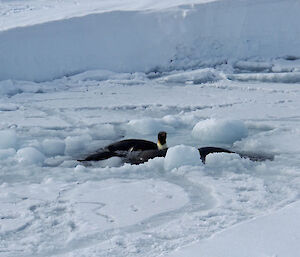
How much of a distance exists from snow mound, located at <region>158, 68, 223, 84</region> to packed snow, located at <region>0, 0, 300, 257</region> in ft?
0.09

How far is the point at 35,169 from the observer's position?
5734 mm

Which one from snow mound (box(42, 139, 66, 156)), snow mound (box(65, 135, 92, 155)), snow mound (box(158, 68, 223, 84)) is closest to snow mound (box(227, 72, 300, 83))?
snow mound (box(158, 68, 223, 84))

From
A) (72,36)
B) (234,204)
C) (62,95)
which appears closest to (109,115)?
(62,95)

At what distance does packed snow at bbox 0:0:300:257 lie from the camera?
3.88 metres

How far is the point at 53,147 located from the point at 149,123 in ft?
4.65

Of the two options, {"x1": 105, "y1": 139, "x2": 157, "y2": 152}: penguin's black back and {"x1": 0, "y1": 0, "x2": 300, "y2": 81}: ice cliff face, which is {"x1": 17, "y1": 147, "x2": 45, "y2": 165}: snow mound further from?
{"x1": 0, "y1": 0, "x2": 300, "y2": 81}: ice cliff face

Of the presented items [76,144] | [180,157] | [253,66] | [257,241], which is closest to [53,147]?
[76,144]

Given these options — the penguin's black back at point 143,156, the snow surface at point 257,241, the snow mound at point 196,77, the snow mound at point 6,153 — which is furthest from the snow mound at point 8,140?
the snow mound at point 196,77

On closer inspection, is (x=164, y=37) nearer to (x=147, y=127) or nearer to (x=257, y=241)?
(x=147, y=127)

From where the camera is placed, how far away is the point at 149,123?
746 centimetres

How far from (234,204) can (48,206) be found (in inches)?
54.4

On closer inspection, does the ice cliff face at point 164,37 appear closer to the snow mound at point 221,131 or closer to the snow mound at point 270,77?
the snow mound at point 270,77

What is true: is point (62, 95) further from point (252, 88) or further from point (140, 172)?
point (140, 172)

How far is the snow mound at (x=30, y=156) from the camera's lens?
595 centimetres
